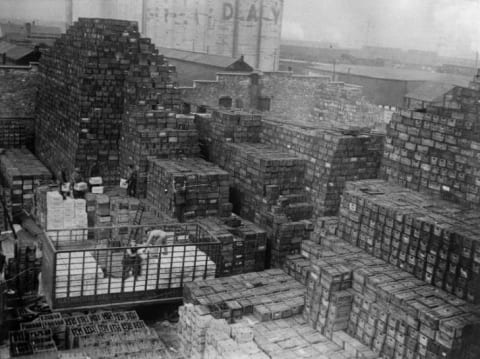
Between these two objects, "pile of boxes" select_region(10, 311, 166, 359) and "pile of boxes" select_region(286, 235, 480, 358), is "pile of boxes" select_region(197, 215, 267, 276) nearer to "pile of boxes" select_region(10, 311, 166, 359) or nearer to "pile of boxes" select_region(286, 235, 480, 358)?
"pile of boxes" select_region(286, 235, 480, 358)

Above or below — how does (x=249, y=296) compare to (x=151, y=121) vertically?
below

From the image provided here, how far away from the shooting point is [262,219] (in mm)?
16312

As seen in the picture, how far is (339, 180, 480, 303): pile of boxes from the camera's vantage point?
10438 millimetres

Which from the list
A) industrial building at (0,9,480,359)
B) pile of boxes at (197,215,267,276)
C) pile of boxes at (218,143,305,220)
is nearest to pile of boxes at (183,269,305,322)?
industrial building at (0,9,480,359)

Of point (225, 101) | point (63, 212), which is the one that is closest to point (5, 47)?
point (225, 101)

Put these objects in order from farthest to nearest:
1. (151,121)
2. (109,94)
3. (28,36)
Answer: (28,36) < (109,94) < (151,121)

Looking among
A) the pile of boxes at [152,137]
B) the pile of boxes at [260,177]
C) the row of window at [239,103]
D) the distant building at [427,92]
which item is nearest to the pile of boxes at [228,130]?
the pile of boxes at [152,137]

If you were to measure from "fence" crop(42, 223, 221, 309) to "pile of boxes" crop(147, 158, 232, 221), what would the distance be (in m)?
1.61

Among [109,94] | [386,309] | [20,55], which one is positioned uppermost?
[20,55]

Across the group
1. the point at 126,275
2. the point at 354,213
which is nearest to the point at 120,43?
the point at 126,275

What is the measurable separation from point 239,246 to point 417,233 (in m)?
5.08

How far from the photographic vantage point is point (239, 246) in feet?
49.2

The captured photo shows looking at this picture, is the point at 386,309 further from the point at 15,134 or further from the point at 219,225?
the point at 15,134

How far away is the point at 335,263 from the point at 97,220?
807cm
